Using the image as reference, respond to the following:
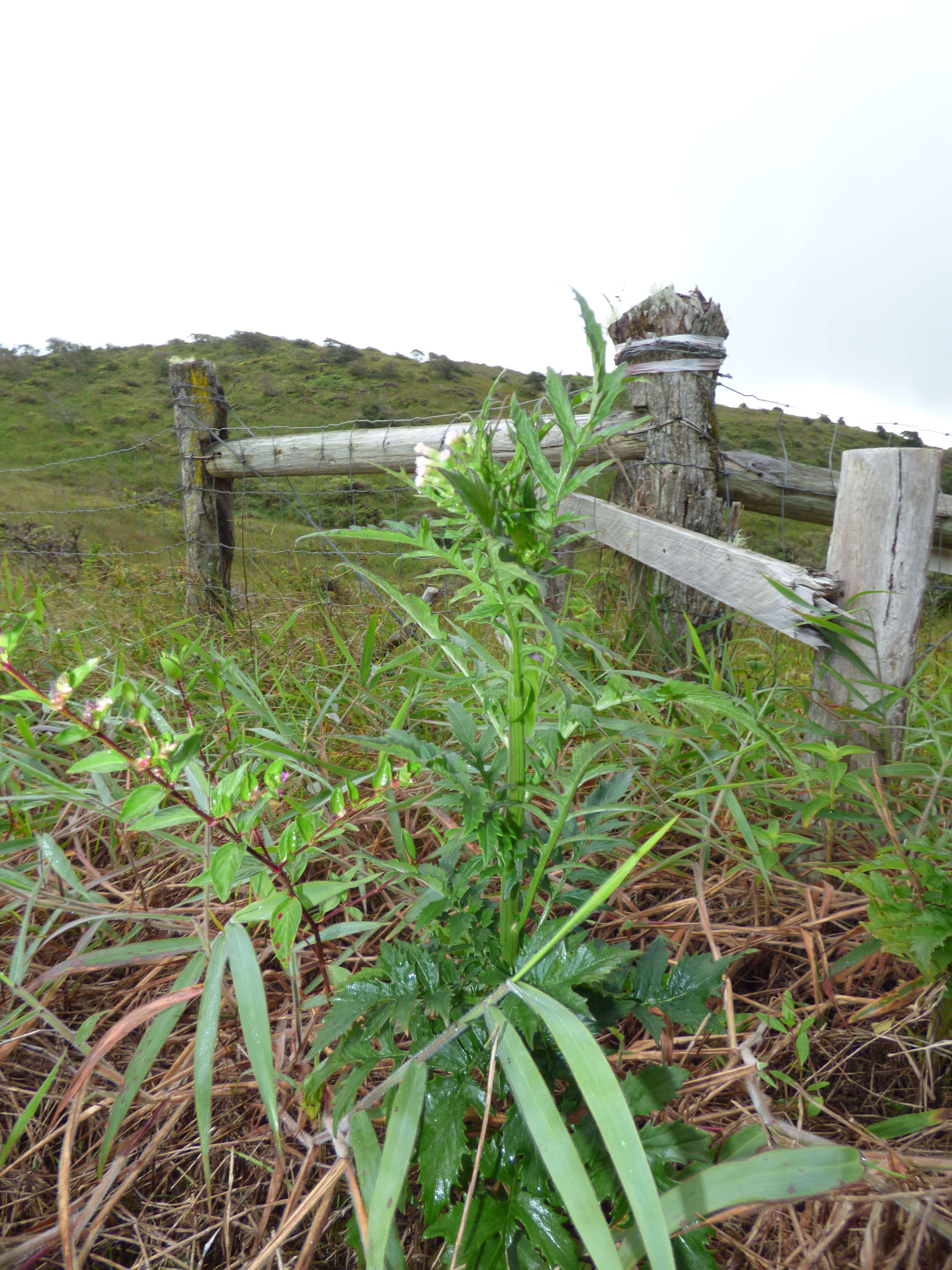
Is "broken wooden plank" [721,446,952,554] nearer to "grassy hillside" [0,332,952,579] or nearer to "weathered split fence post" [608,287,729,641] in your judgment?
"weathered split fence post" [608,287,729,641]

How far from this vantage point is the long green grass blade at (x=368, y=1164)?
792 mm

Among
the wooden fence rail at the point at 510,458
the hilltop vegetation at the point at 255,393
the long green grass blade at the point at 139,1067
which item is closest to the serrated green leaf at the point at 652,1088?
the long green grass blade at the point at 139,1067

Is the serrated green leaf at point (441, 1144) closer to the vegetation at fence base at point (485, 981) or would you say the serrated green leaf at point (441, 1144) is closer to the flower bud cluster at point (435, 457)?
the vegetation at fence base at point (485, 981)

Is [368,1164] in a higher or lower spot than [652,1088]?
lower

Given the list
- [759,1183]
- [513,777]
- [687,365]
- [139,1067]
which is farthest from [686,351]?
[139,1067]

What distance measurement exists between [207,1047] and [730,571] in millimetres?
1663

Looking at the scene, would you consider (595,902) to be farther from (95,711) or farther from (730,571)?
(730,571)

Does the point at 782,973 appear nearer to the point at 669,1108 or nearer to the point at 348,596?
the point at 669,1108

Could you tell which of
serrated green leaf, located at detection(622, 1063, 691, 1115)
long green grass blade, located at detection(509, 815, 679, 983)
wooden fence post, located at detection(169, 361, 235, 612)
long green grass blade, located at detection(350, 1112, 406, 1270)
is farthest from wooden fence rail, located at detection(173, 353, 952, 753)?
wooden fence post, located at detection(169, 361, 235, 612)

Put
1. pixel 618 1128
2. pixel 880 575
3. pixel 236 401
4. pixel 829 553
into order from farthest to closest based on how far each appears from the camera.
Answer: pixel 236 401
pixel 829 553
pixel 880 575
pixel 618 1128

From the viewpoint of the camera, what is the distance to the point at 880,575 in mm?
1691

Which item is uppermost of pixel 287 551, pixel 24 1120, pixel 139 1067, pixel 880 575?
pixel 880 575

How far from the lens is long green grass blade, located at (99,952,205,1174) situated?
2.90 feet

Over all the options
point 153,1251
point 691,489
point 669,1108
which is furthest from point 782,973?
point 691,489
